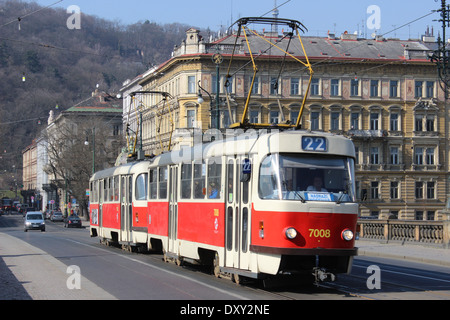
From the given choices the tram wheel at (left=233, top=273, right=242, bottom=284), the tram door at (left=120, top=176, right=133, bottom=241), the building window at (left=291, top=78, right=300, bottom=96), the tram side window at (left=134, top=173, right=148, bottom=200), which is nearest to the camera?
the tram wheel at (left=233, top=273, right=242, bottom=284)

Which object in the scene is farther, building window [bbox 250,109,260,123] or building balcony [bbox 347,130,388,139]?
building balcony [bbox 347,130,388,139]

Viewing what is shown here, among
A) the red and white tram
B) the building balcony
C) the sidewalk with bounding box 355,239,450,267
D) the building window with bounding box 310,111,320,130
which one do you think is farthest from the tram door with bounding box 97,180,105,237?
the building balcony

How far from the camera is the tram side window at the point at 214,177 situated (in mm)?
16159

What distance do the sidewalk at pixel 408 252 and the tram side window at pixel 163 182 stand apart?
933cm

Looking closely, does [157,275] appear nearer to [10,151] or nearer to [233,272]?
[233,272]

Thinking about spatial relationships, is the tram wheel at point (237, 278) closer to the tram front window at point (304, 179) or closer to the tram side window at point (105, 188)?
the tram front window at point (304, 179)

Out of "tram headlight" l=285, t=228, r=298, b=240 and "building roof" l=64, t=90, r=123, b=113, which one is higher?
"building roof" l=64, t=90, r=123, b=113

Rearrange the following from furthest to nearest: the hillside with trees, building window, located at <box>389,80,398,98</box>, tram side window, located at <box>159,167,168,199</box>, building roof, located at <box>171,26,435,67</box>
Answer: the hillside with trees < building window, located at <box>389,80,398,98</box> < building roof, located at <box>171,26,435,67</box> < tram side window, located at <box>159,167,168,199</box>

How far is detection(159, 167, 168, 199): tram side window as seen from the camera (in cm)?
2065

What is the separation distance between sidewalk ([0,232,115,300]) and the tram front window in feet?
11.8

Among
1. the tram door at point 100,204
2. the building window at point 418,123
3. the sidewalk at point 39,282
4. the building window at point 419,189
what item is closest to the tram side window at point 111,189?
the tram door at point 100,204

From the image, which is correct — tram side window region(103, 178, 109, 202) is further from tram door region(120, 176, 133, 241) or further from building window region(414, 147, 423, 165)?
building window region(414, 147, 423, 165)
